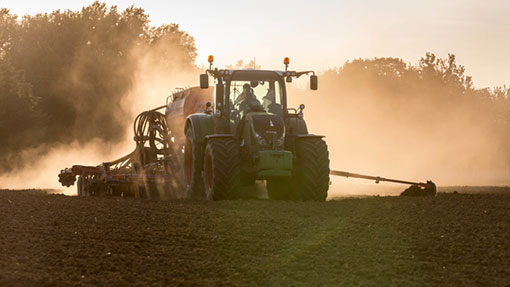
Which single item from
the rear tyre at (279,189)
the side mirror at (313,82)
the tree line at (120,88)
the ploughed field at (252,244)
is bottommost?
the ploughed field at (252,244)

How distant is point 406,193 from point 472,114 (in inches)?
2005

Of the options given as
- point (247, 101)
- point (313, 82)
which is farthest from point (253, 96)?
point (313, 82)

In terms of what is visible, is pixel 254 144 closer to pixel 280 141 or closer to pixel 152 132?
pixel 280 141

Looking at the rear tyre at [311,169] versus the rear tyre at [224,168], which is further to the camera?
the rear tyre at [311,169]

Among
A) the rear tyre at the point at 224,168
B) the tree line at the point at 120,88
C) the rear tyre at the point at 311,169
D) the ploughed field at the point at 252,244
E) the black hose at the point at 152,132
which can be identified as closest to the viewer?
the ploughed field at the point at 252,244

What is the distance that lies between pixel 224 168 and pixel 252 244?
5033mm

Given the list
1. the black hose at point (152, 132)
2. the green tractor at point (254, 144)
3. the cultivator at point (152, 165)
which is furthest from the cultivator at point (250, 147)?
the black hose at point (152, 132)

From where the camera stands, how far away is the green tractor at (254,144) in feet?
51.2

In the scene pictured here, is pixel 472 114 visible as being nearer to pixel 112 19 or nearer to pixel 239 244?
pixel 112 19

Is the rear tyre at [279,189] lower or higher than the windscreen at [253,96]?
lower

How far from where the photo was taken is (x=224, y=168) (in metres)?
15.5

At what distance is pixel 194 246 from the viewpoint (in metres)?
10.4

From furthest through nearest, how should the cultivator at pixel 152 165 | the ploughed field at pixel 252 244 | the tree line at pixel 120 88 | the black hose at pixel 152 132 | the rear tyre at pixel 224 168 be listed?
the tree line at pixel 120 88
the black hose at pixel 152 132
the cultivator at pixel 152 165
the rear tyre at pixel 224 168
the ploughed field at pixel 252 244

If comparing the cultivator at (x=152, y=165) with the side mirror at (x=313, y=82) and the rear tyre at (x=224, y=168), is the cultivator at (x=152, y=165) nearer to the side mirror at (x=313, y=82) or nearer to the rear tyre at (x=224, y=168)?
the rear tyre at (x=224, y=168)
